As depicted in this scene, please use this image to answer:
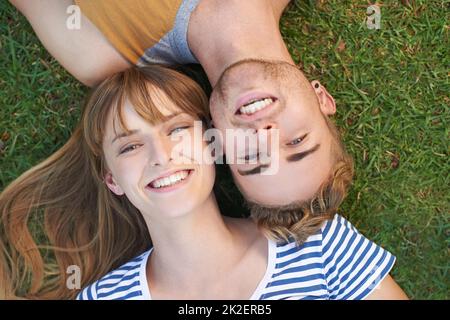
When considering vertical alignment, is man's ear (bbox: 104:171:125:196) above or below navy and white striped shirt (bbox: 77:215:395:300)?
above

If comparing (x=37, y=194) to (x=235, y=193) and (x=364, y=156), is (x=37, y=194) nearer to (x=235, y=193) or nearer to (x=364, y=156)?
(x=235, y=193)

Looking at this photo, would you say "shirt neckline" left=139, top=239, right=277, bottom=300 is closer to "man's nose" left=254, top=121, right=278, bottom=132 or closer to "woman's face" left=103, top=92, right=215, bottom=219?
"woman's face" left=103, top=92, right=215, bottom=219

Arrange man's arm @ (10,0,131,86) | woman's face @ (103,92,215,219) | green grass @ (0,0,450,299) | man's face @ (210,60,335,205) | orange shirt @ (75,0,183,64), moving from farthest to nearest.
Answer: green grass @ (0,0,450,299) → man's arm @ (10,0,131,86) → orange shirt @ (75,0,183,64) → woman's face @ (103,92,215,219) → man's face @ (210,60,335,205)

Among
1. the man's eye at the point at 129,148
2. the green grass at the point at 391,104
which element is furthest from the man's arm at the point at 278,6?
the man's eye at the point at 129,148

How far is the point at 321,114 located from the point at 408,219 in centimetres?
79

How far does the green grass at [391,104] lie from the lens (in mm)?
2666

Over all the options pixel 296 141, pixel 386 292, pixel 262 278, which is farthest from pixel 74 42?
pixel 386 292

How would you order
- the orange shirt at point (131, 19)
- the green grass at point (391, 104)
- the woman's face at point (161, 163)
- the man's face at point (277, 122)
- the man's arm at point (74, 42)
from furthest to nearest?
the green grass at point (391, 104)
the man's arm at point (74, 42)
the orange shirt at point (131, 19)
the woman's face at point (161, 163)
the man's face at point (277, 122)

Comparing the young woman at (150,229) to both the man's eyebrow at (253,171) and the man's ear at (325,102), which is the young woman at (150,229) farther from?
the man's ear at (325,102)

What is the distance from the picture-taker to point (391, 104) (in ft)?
8.75

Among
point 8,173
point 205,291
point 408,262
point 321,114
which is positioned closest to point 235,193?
point 205,291

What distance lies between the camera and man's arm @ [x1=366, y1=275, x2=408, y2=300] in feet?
7.75

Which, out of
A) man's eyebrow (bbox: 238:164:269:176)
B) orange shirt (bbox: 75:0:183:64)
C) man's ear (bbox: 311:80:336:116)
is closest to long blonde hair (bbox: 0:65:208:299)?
orange shirt (bbox: 75:0:183:64)
